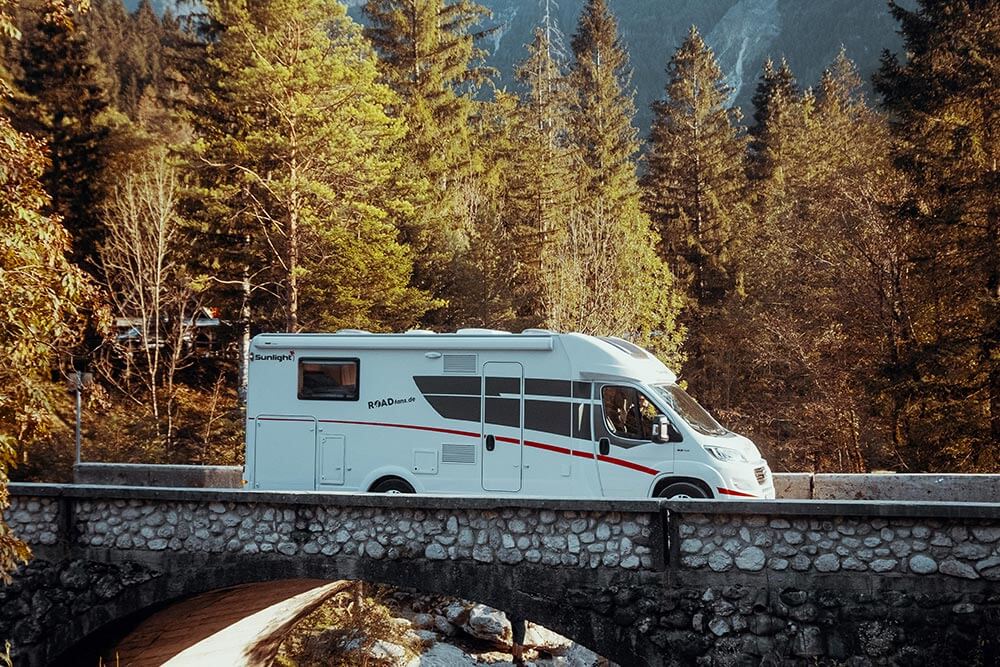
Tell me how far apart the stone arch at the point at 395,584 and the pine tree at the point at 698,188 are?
26891mm

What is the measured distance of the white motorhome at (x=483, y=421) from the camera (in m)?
12.9

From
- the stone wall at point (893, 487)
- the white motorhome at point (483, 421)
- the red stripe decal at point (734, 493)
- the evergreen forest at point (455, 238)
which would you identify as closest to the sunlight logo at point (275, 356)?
the white motorhome at point (483, 421)

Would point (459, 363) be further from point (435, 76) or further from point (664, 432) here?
point (435, 76)

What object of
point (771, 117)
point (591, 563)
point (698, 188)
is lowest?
point (591, 563)

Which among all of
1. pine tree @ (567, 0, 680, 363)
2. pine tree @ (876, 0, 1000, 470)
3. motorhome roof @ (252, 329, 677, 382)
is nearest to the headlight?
motorhome roof @ (252, 329, 677, 382)

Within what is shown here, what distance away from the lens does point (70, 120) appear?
32.7 m

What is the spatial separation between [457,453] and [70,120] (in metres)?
25.2

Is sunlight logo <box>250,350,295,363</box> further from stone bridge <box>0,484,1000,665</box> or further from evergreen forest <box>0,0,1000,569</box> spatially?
evergreen forest <box>0,0,1000,569</box>

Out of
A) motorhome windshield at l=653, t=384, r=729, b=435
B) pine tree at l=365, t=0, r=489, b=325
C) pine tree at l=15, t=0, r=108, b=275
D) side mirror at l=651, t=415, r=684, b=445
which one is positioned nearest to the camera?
side mirror at l=651, t=415, r=684, b=445

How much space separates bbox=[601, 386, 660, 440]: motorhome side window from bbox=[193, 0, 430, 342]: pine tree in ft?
45.5

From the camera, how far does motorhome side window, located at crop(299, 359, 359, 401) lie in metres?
14.1

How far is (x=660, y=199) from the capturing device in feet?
150

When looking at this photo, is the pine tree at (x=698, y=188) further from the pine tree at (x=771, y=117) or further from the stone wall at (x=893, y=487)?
the stone wall at (x=893, y=487)

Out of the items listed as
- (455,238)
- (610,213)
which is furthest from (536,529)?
(610,213)
